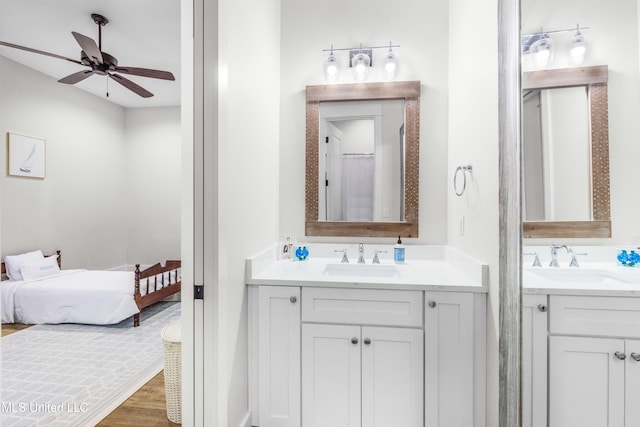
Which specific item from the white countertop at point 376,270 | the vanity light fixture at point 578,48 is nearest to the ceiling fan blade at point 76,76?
the white countertop at point 376,270

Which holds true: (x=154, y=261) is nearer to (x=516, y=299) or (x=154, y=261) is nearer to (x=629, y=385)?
(x=516, y=299)

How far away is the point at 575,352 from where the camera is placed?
104cm

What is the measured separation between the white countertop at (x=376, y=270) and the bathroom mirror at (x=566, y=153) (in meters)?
0.57

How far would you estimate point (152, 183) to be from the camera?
5.17 meters

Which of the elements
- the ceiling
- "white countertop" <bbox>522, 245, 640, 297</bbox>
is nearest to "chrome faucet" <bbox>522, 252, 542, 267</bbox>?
"white countertop" <bbox>522, 245, 640, 297</bbox>

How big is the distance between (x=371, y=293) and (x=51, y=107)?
184 inches

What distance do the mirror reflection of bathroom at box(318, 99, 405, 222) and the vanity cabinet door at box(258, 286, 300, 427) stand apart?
2.63 ft

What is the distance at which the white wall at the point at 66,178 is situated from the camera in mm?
3633

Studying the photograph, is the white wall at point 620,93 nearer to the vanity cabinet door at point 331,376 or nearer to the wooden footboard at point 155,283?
the vanity cabinet door at point 331,376

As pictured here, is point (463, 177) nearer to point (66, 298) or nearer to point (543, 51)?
point (543, 51)

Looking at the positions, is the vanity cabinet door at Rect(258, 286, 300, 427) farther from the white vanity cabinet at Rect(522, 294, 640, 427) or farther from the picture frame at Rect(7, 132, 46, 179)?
the picture frame at Rect(7, 132, 46, 179)

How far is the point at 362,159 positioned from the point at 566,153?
56.6 inches

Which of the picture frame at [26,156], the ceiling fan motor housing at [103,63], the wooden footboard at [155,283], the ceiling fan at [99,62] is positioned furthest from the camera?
the picture frame at [26,156]

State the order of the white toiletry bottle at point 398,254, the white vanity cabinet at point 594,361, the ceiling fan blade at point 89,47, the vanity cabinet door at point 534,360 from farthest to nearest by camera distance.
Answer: the ceiling fan blade at point 89,47, the white toiletry bottle at point 398,254, the vanity cabinet door at point 534,360, the white vanity cabinet at point 594,361
